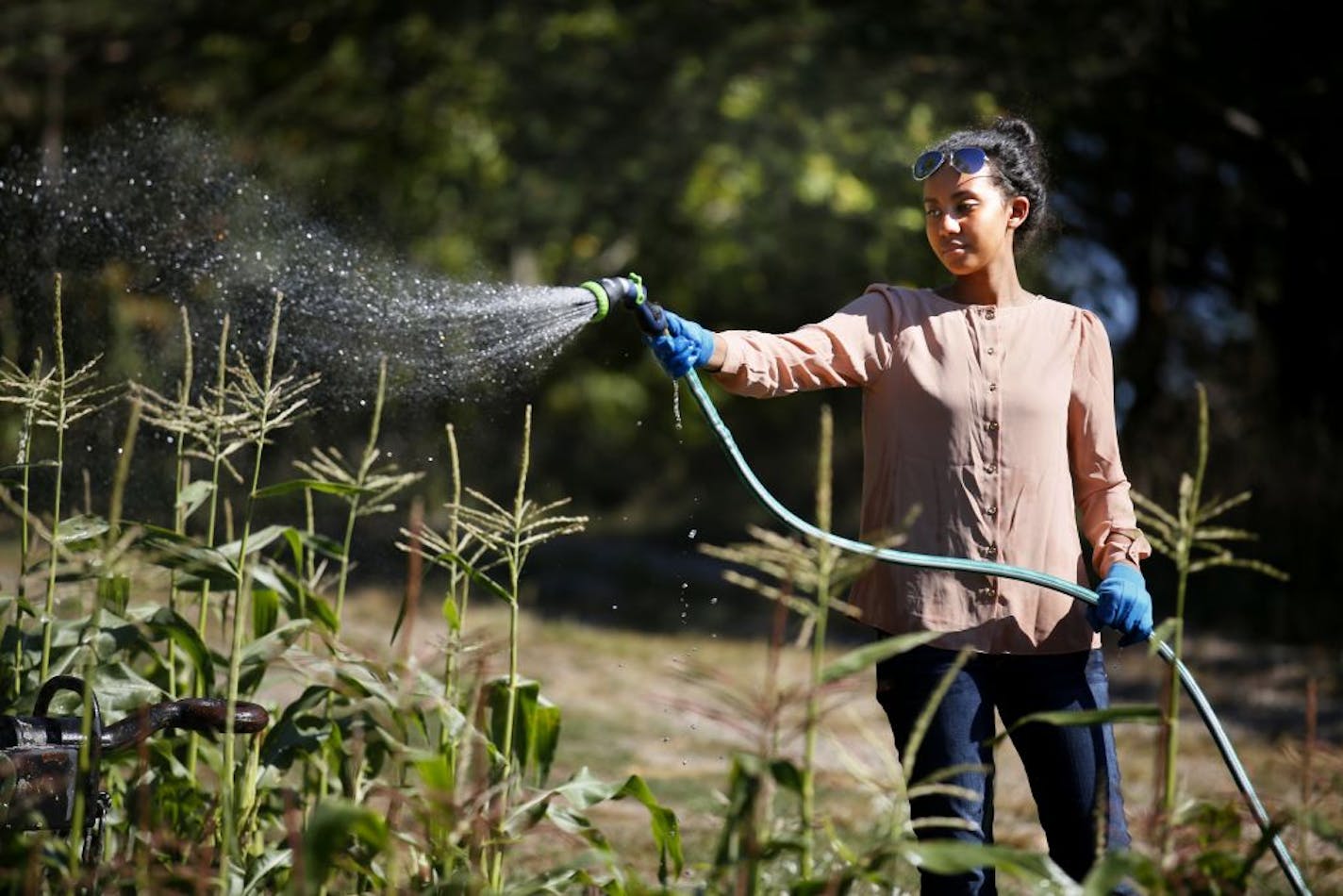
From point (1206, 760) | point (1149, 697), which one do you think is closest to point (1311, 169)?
point (1149, 697)

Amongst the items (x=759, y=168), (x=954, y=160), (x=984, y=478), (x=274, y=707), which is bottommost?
(x=274, y=707)

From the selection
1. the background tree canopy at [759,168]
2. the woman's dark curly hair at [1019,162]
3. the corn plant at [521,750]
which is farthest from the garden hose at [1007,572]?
the background tree canopy at [759,168]

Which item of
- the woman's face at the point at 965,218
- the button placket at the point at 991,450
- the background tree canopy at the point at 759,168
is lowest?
the button placket at the point at 991,450

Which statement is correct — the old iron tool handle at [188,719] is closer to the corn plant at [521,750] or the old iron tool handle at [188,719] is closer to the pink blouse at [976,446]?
the corn plant at [521,750]

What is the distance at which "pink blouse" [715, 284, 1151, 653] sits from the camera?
254cm

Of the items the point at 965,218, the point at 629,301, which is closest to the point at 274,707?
the point at 629,301

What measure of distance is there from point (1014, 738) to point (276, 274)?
198 centimetres

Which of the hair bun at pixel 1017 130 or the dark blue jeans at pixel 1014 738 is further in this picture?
the hair bun at pixel 1017 130

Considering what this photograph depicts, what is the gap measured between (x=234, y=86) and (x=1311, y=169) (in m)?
6.52

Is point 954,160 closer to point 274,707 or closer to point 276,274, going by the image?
point 274,707

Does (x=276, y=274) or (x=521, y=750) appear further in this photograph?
(x=276, y=274)

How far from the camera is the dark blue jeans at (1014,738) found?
8.09ft

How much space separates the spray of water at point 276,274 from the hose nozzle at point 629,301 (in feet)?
0.94

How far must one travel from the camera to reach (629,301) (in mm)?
2660
